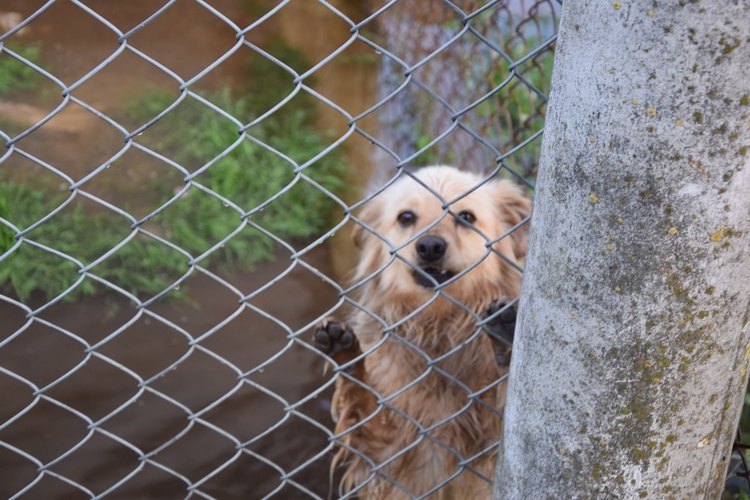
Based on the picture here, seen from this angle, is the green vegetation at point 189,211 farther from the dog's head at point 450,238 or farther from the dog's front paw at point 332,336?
the dog's front paw at point 332,336

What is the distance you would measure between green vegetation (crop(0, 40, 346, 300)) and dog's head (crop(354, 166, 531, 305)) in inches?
25.9

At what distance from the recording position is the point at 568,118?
120 centimetres

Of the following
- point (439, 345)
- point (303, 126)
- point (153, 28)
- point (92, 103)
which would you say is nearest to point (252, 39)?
point (153, 28)

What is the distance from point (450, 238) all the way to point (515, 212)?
419mm

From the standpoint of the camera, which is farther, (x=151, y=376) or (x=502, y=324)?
(x=151, y=376)

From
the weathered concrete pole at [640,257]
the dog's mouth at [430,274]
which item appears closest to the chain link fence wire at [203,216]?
the dog's mouth at [430,274]

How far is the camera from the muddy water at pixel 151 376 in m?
2.51

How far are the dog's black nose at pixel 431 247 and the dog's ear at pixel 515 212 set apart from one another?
15.3 inches

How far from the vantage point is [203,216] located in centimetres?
405

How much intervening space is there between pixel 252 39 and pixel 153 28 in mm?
746

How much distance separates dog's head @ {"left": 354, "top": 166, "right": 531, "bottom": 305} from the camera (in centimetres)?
248

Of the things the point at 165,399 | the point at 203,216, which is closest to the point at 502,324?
the point at 165,399

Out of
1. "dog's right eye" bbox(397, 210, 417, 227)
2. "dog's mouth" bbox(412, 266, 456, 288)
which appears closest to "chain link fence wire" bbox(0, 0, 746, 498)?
"dog's right eye" bbox(397, 210, 417, 227)

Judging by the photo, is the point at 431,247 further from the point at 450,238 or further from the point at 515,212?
the point at 515,212
